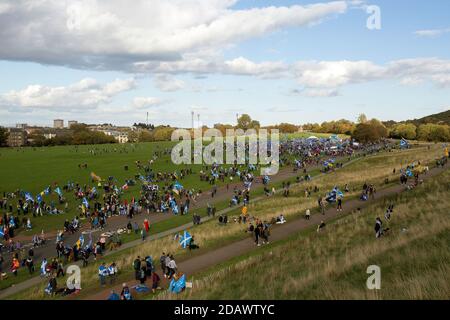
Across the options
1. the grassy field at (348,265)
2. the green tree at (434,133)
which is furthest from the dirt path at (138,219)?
the green tree at (434,133)

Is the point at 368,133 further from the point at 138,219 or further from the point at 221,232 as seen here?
the point at 221,232

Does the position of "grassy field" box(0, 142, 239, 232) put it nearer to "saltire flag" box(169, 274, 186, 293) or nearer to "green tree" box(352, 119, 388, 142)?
"saltire flag" box(169, 274, 186, 293)

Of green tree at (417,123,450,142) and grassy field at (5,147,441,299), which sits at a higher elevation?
green tree at (417,123,450,142)

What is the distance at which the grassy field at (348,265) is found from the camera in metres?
12.6

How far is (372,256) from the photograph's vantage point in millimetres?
17391

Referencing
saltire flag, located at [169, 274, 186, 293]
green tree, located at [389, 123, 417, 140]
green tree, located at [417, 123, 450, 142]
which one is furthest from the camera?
green tree, located at [389, 123, 417, 140]

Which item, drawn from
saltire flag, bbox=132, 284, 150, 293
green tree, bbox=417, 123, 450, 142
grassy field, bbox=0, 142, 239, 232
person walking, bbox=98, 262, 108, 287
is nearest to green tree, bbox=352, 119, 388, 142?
green tree, bbox=417, 123, 450, 142

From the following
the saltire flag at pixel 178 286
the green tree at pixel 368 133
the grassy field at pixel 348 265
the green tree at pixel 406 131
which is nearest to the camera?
the grassy field at pixel 348 265

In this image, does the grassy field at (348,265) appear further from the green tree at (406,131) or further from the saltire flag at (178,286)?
the green tree at (406,131)

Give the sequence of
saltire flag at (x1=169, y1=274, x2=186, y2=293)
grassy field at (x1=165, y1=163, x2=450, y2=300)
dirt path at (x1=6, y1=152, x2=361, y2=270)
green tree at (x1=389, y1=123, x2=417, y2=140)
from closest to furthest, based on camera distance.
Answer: grassy field at (x1=165, y1=163, x2=450, y2=300), saltire flag at (x1=169, y1=274, x2=186, y2=293), dirt path at (x1=6, y1=152, x2=361, y2=270), green tree at (x1=389, y1=123, x2=417, y2=140)

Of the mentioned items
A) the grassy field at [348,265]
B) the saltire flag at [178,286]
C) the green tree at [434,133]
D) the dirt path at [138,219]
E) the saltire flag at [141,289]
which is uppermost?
the green tree at [434,133]

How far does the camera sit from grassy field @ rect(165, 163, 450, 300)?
12.6m

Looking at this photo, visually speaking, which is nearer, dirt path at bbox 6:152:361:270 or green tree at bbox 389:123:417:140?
dirt path at bbox 6:152:361:270
